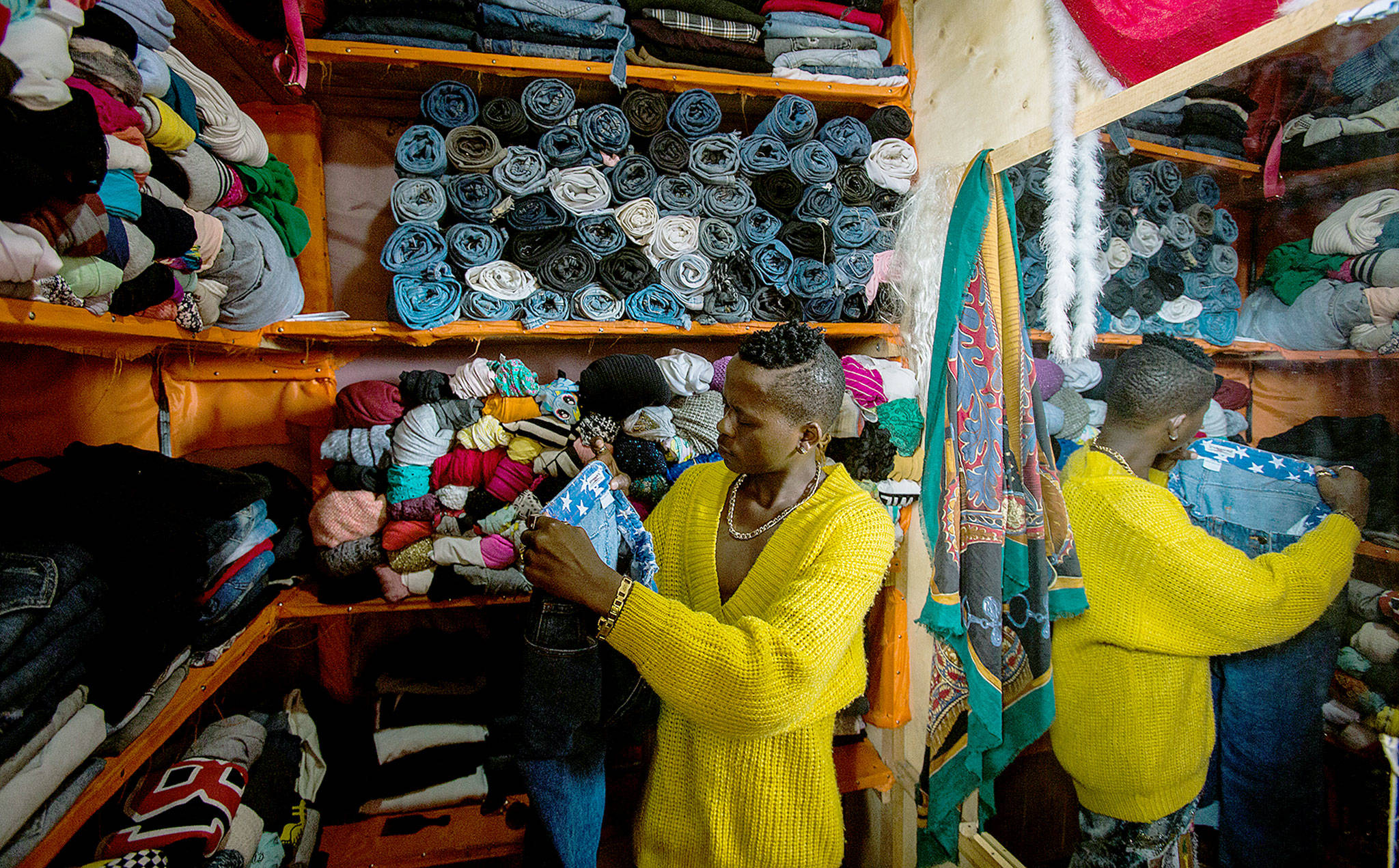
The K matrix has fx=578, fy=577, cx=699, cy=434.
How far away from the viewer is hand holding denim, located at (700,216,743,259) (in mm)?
1857

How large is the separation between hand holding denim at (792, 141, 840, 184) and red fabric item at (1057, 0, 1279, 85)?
83 cm

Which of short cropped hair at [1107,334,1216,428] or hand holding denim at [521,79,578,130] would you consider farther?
hand holding denim at [521,79,578,130]

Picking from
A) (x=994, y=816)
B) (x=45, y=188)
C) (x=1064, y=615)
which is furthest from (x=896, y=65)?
(x=994, y=816)

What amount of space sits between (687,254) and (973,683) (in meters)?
1.41

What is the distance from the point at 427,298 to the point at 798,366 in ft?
3.84

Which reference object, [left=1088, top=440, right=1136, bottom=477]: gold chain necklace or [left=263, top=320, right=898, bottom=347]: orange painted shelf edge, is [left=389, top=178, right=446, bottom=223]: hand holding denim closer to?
[left=263, top=320, right=898, bottom=347]: orange painted shelf edge

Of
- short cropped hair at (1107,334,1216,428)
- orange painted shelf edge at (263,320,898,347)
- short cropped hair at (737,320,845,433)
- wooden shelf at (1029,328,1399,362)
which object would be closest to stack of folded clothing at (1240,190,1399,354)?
wooden shelf at (1029,328,1399,362)

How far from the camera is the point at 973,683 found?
1.19 m

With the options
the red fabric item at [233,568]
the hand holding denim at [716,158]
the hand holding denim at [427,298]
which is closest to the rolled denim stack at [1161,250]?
the hand holding denim at [716,158]

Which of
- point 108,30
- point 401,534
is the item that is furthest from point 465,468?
point 108,30

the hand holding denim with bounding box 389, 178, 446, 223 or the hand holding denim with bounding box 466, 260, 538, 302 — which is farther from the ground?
the hand holding denim with bounding box 389, 178, 446, 223

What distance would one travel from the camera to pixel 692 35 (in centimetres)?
179

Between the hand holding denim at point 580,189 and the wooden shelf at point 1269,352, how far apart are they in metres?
1.37

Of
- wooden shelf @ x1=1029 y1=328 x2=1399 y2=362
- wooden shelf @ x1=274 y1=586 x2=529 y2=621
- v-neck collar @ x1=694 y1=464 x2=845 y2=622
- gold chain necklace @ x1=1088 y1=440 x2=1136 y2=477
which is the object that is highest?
wooden shelf @ x1=1029 y1=328 x2=1399 y2=362
